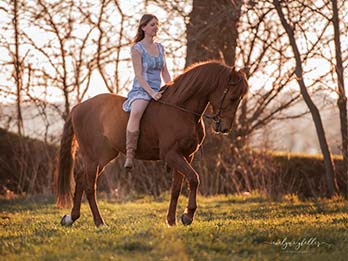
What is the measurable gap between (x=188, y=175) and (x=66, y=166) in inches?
110

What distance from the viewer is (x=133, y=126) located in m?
9.23

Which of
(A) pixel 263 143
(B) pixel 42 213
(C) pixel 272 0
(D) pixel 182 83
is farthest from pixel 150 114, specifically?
(A) pixel 263 143

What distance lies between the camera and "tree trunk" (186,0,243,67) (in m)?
16.8

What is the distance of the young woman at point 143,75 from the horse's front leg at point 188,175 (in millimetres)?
645

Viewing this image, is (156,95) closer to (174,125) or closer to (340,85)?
(174,125)

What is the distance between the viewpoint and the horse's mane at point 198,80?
356 inches

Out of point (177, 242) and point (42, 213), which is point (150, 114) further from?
point (42, 213)

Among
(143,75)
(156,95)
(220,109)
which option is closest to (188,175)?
(220,109)

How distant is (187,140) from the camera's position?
29.2 ft

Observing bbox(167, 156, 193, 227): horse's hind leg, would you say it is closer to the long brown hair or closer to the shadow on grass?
the long brown hair

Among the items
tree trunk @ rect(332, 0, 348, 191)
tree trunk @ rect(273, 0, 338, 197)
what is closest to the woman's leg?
tree trunk @ rect(273, 0, 338, 197)

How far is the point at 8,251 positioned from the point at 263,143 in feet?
38.9

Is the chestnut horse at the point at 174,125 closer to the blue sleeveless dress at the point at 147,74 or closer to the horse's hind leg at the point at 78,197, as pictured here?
the horse's hind leg at the point at 78,197

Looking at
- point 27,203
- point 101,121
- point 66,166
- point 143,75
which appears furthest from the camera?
point 27,203
